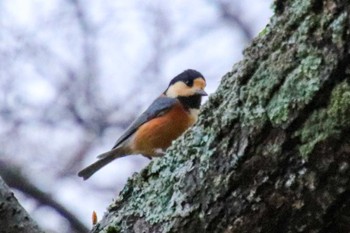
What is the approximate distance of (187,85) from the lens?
13.9ft

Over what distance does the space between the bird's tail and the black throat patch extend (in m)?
0.43

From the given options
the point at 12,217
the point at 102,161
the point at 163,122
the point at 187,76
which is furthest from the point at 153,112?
the point at 12,217

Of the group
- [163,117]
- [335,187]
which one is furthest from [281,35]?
[163,117]

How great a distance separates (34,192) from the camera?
3.37 meters

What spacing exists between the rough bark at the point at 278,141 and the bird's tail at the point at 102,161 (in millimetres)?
2811

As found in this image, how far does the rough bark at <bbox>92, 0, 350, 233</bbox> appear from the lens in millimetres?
1200

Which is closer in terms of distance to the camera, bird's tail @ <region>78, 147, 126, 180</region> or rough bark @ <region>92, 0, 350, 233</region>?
rough bark @ <region>92, 0, 350, 233</region>

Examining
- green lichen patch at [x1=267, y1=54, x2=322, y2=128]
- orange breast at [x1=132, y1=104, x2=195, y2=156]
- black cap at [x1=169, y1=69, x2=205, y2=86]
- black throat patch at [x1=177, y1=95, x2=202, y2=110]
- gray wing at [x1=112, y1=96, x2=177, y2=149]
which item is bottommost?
green lichen patch at [x1=267, y1=54, x2=322, y2=128]

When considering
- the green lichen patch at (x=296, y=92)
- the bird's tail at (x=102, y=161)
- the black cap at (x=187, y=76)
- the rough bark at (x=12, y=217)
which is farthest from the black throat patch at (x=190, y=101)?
the green lichen patch at (x=296, y=92)

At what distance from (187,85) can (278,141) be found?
298 centimetres

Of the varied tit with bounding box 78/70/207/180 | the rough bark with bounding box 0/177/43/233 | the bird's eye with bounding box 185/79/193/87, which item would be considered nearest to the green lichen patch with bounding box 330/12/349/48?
the rough bark with bounding box 0/177/43/233

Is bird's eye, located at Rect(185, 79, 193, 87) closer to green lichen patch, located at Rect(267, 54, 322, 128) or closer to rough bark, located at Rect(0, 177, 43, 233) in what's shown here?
rough bark, located at Rect(0, 177, 43, 233)

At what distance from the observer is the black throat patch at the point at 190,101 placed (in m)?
4.12

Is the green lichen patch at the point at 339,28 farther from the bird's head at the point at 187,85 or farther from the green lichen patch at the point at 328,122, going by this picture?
the bird's head at the point at 187,85
